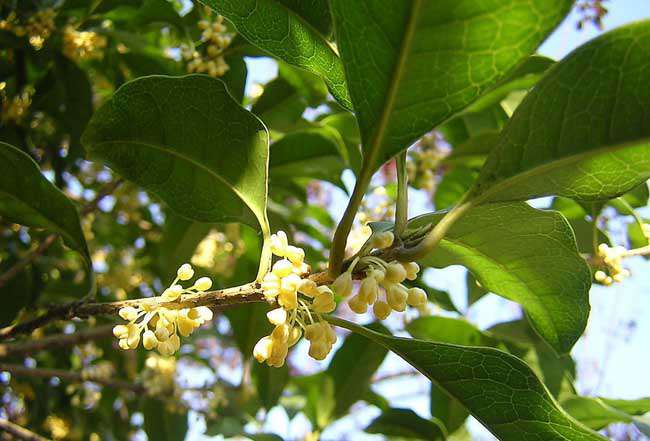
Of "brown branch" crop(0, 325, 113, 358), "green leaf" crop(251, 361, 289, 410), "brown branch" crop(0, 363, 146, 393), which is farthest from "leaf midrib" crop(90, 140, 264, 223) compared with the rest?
"green leaf" crop(251, 361, 289, 410)

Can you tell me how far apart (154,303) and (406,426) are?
1.10m

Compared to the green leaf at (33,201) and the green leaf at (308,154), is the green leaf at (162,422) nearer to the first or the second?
the green leaf at (308,154)

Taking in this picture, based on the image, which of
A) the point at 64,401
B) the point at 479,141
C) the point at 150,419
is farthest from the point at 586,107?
the point at 64,401

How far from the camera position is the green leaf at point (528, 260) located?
3.44 ft

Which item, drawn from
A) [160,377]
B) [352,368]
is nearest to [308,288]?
[352,368]

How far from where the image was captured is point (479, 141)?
1.93 m

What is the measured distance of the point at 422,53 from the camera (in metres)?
0.78

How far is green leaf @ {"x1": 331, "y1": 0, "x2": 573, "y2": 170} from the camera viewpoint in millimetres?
734

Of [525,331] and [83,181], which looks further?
[83,181]

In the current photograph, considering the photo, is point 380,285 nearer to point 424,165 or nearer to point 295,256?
point 295,256

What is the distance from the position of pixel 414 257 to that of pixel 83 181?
220 centimetres

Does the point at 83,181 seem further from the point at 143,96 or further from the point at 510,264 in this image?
the point at 510,264

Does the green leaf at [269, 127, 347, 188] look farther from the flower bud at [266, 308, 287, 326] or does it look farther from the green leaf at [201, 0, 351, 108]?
the flower bud at [266, 308, 287, 326]

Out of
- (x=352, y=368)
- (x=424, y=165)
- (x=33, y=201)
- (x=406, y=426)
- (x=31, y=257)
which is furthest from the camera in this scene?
(x=424, y=165)
